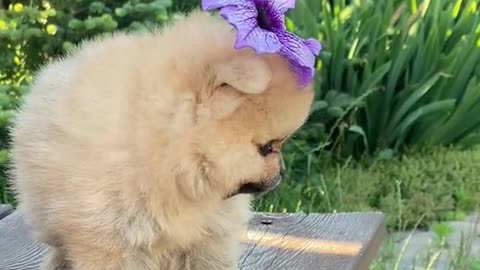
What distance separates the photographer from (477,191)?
4.29 meters

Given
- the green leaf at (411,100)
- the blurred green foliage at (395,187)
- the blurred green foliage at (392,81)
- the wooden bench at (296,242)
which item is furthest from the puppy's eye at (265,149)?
the green leaf at (411,100)

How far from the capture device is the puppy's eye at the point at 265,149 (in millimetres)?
1538

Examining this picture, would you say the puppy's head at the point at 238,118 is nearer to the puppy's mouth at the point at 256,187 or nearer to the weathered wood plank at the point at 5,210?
the puppy's mouth at the point at 256,187

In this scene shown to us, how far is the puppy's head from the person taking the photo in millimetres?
1480

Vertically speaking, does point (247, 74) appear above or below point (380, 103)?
above

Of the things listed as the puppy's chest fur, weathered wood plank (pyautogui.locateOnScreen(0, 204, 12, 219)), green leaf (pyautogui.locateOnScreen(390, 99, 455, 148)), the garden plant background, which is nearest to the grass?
the garden plant background

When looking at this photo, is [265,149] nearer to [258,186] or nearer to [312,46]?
[258,186]

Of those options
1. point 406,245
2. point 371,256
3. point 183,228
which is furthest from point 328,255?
point 406,245

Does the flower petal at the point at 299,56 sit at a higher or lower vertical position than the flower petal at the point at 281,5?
lower

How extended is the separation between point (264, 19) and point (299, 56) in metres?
0.08

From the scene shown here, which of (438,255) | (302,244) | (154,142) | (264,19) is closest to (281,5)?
(264,19)

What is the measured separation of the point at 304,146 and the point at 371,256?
82.3 inches

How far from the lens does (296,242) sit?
2.19 metres

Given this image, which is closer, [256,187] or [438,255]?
[256,187]
